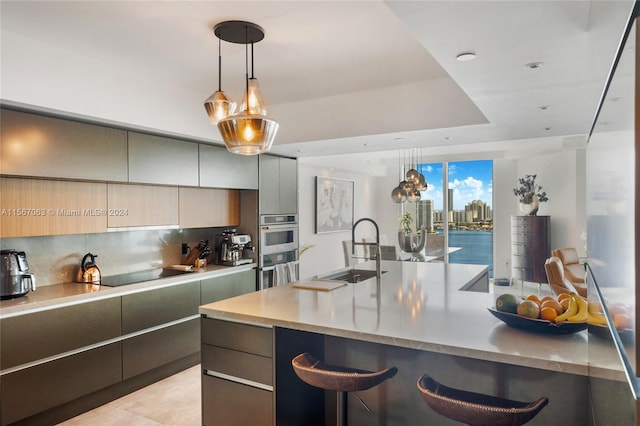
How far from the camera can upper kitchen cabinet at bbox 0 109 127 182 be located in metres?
2.70

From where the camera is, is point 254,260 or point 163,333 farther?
point 254,260

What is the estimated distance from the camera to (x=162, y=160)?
12.3ft

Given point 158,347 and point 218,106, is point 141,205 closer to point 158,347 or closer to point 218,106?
point 158,347

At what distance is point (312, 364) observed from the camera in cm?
205

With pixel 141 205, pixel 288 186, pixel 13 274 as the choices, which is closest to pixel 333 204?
pixel 288 186

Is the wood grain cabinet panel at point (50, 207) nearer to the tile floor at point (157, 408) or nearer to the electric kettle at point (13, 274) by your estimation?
the electric kettle at point (13, 274)

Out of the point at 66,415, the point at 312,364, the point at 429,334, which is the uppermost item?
the point at 429,334

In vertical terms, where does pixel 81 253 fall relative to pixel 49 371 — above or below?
above

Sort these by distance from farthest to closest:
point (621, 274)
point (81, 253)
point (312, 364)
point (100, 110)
Result: point (81, 253) → point (100, 110) → point (312, 364) → point (621, 274)

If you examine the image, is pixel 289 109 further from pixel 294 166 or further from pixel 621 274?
pixel 621 274

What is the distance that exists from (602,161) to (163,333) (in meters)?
3.53

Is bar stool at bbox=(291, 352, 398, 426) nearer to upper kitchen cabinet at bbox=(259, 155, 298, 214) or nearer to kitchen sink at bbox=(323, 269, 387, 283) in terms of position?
kitchen sink at bbox=(323, 269, 387, 283)

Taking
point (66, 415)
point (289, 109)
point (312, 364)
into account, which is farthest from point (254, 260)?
point (312, 364)

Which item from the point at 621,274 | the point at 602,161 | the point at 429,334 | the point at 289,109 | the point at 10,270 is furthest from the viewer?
the point at 289,109
